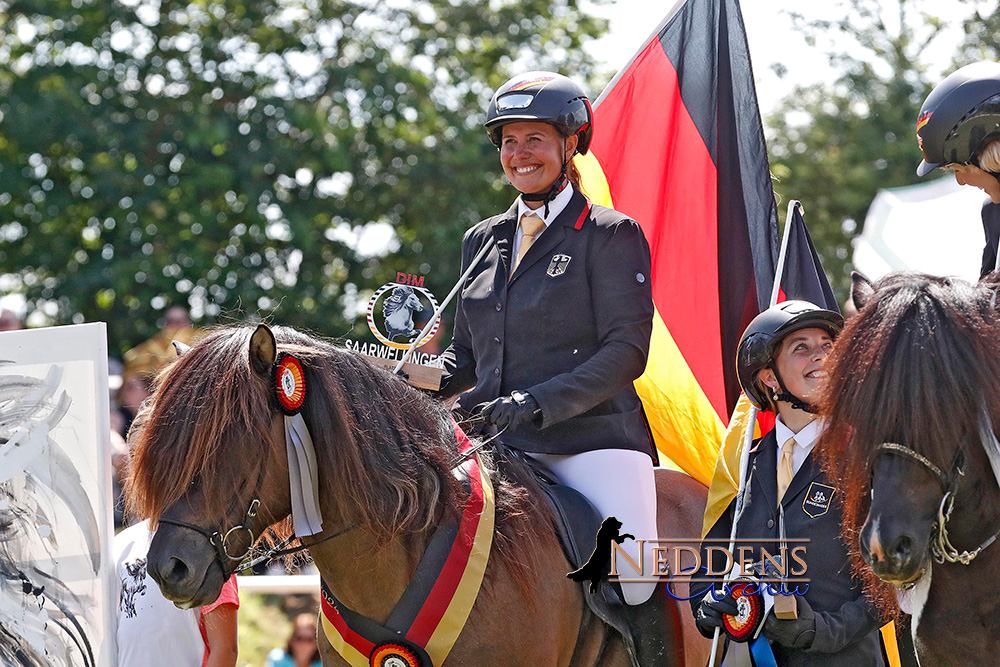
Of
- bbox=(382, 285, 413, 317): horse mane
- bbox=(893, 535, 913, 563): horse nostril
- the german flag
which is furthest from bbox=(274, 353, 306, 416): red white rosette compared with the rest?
the german flag

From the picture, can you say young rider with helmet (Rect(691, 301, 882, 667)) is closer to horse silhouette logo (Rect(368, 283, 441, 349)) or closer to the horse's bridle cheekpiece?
horse silhouette logo (Rect(368, 283, 441, 349))

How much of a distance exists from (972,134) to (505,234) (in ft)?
6.31

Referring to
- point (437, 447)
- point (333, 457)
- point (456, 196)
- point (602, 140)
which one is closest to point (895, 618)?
point (437, 447)

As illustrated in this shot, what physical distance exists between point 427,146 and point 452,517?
1352cm

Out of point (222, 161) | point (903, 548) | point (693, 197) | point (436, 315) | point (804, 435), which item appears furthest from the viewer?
point (222, 161)

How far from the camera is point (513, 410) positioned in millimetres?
4617

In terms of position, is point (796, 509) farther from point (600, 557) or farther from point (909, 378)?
point (909, 378)

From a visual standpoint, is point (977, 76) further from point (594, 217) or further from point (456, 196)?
point (456, 196)

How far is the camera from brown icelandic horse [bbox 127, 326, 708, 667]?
3.92 metres

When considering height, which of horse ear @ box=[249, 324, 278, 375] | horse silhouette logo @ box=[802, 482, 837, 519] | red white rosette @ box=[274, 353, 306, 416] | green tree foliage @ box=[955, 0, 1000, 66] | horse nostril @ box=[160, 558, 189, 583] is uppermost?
green tree foliage @ box=[955, 0, 1000, 66]

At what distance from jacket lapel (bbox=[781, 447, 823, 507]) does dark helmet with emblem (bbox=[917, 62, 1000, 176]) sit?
52.1 inches

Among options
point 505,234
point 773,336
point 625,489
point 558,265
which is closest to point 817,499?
point 773,336

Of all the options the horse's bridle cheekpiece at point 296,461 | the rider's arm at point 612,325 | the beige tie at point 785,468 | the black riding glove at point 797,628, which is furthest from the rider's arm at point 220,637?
the beige tie at point 785,468

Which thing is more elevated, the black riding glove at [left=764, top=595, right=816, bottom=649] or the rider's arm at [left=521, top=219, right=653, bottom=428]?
the rider's arm at [left=521, top=219, right=653, bottom=428]
